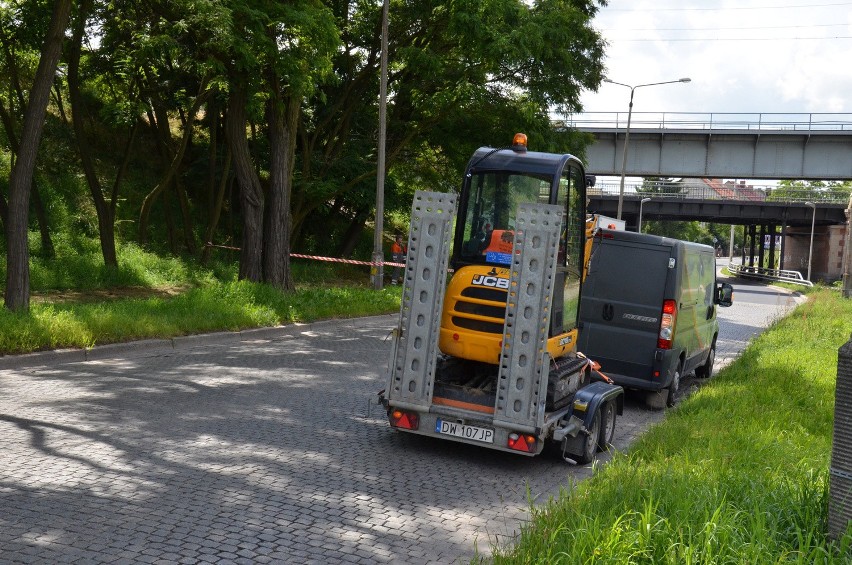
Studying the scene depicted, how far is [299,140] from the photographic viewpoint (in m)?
30.9

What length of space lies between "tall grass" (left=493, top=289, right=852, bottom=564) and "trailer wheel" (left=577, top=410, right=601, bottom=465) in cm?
42

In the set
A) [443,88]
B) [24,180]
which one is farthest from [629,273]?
[443,88]

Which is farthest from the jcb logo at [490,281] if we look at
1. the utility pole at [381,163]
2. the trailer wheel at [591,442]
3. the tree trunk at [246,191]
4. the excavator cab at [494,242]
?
the utility pole at [381,163]

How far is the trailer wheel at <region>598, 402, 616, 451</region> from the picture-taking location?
823cm

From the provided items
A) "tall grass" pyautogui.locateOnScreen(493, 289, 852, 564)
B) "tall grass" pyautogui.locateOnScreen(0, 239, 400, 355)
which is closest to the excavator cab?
"tall grass" pyautogui.locateOnScreen(493, 289, 852, 564)

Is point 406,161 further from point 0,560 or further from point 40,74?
point 0,560

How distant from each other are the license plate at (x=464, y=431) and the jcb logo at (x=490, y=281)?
1222 millimetres

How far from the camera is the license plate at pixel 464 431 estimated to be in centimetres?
726

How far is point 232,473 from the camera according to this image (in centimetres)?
647

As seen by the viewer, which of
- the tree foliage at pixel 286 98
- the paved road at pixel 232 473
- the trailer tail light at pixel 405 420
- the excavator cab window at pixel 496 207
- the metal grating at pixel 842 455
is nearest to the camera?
the metal grating at pixel 842 455

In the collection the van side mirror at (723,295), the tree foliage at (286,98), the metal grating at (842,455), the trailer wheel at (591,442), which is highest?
the tree foliage at (286,98)

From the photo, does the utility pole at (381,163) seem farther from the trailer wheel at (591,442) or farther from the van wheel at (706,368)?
the trailer wheel at (591,442)

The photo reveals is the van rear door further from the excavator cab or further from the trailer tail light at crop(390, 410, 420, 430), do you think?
the trailer tail light at crop(390, 410, 420, 430)

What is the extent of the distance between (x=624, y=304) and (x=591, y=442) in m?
3.40
